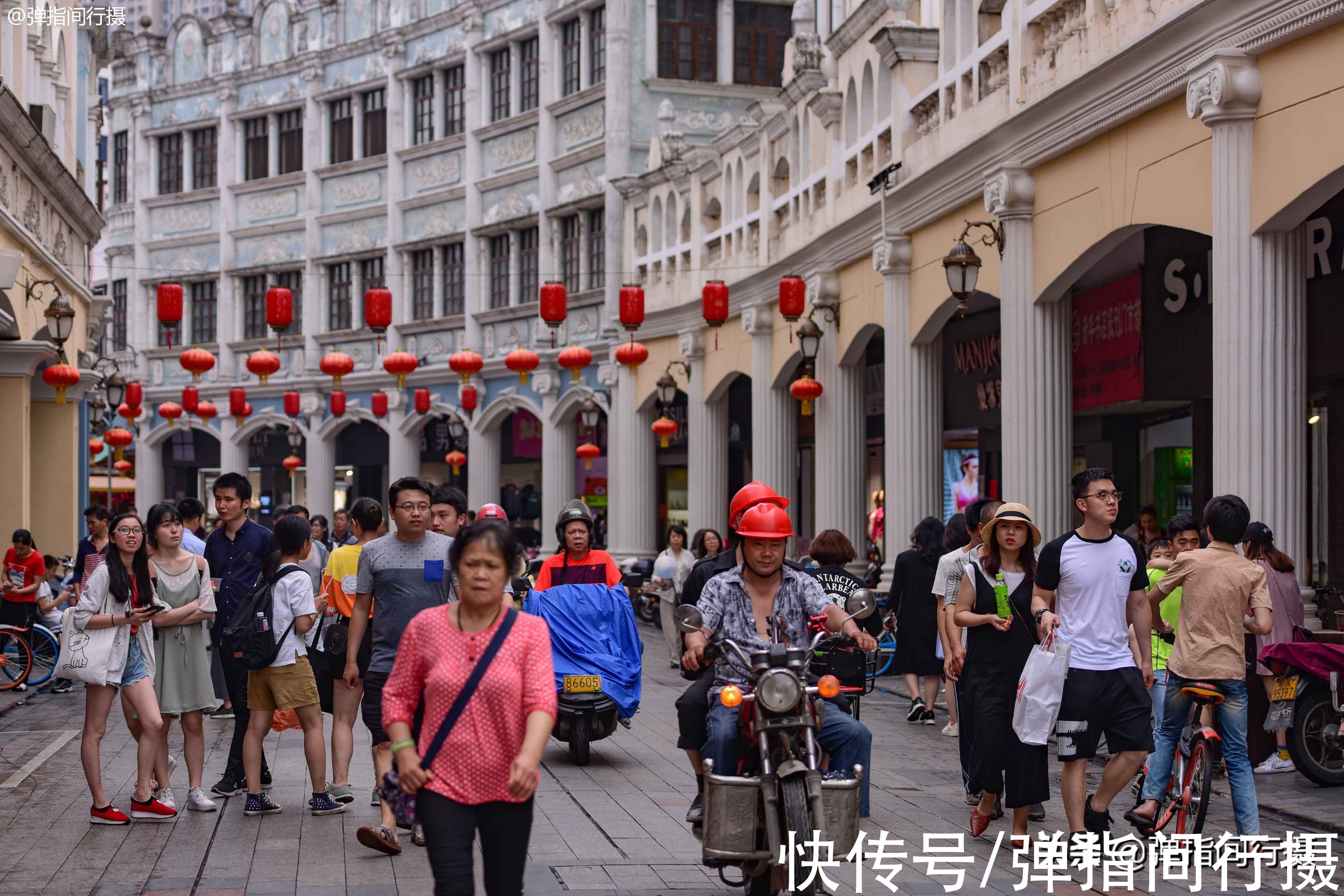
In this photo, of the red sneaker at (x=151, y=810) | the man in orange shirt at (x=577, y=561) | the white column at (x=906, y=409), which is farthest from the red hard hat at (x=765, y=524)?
the white column at (x=906, y=409)

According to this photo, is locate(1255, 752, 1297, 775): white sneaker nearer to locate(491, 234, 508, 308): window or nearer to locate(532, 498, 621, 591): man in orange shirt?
locate(532, 498, 621, 591): man in orange shirt

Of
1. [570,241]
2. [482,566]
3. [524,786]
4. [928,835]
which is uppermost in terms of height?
[570,241]

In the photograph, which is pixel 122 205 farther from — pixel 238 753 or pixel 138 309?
pixel 238 753

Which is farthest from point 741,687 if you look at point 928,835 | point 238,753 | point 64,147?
point 64,147

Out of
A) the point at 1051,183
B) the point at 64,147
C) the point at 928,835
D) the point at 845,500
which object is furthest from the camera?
the point at 64,147

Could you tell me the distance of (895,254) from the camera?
18.0 metres

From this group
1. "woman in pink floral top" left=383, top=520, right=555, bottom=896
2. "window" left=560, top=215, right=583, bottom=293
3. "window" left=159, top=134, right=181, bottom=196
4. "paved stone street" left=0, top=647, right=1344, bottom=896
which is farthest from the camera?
"window" left=159, top=134, right=181, bottom=196

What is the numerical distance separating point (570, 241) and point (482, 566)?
28020 millimetres

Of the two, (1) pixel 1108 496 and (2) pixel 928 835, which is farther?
(2) pixel 928 835

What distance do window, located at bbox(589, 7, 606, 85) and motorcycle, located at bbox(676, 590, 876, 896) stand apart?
26198 mm

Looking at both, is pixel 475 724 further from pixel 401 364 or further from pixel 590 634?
pixel 401 364

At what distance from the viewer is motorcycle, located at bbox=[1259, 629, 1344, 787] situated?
10164 millimetres

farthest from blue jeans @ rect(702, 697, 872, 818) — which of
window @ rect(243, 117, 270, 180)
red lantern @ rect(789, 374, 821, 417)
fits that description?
window @ rect(243, 117, 270, 180)

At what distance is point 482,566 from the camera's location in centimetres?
518
